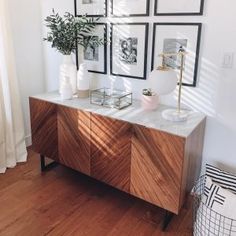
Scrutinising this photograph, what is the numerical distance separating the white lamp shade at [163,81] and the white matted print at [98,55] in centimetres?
81

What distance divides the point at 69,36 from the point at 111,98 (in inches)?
25.3

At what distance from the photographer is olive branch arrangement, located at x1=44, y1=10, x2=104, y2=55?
2176 mm

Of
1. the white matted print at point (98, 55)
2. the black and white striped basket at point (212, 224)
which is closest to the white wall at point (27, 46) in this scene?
the white matted print at point (98, 55)

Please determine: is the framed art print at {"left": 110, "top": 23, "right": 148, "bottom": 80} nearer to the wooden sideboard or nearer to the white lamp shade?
the wooden sideboard

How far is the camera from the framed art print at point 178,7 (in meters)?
1.76

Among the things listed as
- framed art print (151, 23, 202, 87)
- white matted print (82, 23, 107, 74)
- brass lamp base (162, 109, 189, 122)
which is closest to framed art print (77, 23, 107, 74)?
white matted print (82, 23, 107, 74)

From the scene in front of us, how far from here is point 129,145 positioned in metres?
1.74

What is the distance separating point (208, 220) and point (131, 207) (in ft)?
2.10

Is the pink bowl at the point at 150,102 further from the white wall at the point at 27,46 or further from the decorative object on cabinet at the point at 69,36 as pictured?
the white wall at the point at 27,46

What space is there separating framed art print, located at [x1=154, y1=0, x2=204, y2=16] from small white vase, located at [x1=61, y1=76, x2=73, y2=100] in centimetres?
89

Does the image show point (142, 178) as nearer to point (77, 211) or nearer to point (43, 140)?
point (77, 211)

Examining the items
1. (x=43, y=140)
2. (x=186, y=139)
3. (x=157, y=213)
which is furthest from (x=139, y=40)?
(x=157, y=213)

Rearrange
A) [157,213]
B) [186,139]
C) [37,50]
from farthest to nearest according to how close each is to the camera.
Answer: [37,50] < [157,213] < [186,139]

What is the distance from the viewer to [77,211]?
1.96 m
